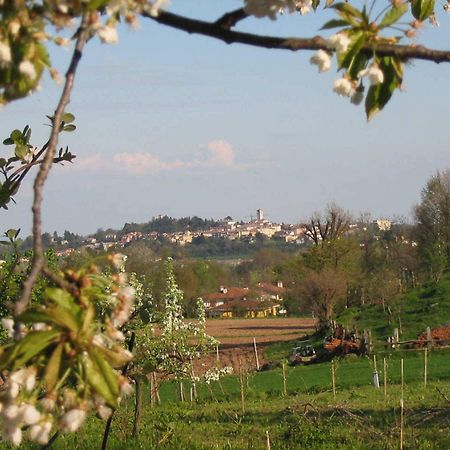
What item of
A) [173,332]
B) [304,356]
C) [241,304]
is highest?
[173,332]

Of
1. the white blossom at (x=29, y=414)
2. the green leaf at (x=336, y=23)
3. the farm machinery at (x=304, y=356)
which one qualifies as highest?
the green leaf at (x=336, y=23)

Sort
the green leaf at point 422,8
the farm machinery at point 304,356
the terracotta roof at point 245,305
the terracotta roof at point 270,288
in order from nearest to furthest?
the green leaf at point 422,8 < the farm machinery at point 304,356 < the terracotta roof at point 245,305 < the terracotta roof at point 270,288

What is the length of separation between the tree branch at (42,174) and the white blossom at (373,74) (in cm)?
36

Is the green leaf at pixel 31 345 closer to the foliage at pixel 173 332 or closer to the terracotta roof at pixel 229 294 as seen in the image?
the foliage at pixel 173 332

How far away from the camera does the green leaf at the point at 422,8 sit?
4.73ft

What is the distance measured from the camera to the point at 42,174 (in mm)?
983

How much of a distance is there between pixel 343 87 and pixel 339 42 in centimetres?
6

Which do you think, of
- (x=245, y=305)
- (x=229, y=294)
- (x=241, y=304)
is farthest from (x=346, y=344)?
(x=229, y=294)

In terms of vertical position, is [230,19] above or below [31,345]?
above

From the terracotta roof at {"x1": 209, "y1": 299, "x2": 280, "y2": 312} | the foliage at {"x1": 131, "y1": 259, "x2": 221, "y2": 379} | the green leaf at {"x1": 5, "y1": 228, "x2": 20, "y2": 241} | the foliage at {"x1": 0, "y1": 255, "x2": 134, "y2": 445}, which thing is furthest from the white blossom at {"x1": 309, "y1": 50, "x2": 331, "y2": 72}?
the terracotta roof at {"x1": 209, "y1": 299, "x2": 280, "y2": 312}

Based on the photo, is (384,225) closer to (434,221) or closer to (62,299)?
(434,221)

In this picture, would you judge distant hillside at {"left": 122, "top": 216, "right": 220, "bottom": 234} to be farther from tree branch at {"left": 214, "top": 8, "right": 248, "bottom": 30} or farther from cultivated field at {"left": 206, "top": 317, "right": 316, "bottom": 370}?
tree branch at {"left": 214, "top": 8, "right": 248, "bottom": 30}

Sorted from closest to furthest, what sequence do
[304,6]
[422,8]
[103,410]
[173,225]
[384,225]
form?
[103,410], [422,8], [304,6], [384,225], [173,225]

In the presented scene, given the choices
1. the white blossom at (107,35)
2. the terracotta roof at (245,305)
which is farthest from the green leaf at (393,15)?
the terracotta roof at (245,305)
